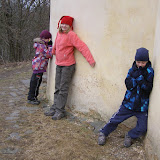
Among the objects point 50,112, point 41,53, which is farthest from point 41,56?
point 50,112

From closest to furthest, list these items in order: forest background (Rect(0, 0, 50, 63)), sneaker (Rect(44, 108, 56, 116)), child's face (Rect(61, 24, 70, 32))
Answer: child's face (Rect(61, 24, 70, 32)) → sneaker (Rect(44, 108, 56, 116)) → forest background (Rect(0, 0, 50, 63))

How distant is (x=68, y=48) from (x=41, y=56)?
855mm

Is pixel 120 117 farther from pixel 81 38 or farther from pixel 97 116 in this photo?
pixel 81 38

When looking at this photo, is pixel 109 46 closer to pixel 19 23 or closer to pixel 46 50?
pixel 46 50

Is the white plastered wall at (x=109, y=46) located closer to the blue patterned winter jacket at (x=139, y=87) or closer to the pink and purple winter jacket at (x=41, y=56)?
the blue patterned winter jacket at (x=139, y=87)

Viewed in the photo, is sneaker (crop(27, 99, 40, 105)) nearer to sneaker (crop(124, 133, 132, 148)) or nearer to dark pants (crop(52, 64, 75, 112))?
dark pants (crop(52, 64, 75, 112))

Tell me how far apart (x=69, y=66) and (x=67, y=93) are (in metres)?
0.50

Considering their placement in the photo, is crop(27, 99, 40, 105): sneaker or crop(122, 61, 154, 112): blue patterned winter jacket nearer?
crop(122, 61, 154, 112): blue patterned winter jacket

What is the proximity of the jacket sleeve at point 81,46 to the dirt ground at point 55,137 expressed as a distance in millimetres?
960

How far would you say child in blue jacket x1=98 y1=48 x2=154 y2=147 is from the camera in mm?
2740

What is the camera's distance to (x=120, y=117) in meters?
3.10

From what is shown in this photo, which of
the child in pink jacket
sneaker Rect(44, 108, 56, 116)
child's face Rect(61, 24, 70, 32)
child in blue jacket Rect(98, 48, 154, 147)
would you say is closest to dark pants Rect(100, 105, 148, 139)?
child in blue jacket Rect(98, 48, 154, 147)

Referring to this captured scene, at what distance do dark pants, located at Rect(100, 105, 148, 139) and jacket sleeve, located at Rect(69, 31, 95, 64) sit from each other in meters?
1.02

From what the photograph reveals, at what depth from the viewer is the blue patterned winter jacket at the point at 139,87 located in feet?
8.98
